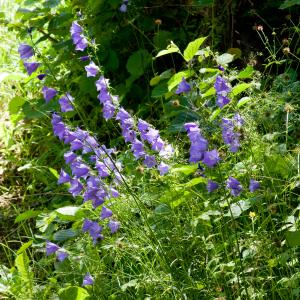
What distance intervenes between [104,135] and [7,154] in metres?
0.66

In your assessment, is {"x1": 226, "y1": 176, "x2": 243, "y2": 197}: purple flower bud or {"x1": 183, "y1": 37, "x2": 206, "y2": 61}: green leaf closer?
{"x1": 226, "y1": 176, "x2": 243, "y2": 197}: purple flower bud

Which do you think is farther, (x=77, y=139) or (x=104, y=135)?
(x=104, y=135)

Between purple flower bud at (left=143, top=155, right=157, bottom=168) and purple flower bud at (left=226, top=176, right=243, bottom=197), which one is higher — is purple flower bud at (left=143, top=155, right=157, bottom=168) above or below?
above

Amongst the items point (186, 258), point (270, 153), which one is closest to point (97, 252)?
point (186, 258)

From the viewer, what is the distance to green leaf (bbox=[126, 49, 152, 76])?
137 inches

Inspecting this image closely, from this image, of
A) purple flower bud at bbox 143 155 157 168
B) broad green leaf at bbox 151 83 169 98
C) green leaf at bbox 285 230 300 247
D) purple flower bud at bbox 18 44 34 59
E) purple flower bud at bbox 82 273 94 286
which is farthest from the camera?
broad green leaf at bbox 151 83 169 98

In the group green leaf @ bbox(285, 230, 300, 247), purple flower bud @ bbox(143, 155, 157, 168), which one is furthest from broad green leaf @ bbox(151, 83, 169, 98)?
green leaf @ bbox(285, 230, 300, 247)

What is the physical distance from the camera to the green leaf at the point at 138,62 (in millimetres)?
3480

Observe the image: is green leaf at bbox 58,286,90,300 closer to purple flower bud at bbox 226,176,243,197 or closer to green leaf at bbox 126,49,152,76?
purple flower bud at bbox 226,176,243,197

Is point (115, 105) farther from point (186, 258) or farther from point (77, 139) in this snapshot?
point (186, 258)

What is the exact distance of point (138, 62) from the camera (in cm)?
350

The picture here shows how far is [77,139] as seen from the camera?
2.24 metres

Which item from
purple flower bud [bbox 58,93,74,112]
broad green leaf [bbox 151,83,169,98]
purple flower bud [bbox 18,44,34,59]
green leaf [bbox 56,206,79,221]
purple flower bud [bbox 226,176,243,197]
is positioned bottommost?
green leaf [bbox 56,206,79,221]

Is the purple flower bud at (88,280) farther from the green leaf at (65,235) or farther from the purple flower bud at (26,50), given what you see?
the purple flower bud at (26,50)
